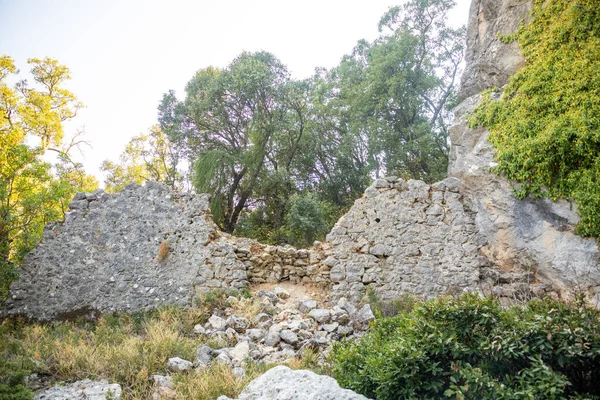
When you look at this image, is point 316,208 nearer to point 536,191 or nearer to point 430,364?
point 536,191

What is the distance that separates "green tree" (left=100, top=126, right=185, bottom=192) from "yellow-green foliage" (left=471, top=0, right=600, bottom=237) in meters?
13.4

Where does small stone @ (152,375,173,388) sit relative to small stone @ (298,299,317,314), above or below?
below

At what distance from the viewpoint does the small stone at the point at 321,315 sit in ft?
26.8

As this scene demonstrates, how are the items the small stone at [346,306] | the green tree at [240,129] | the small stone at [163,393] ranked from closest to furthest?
the small stone at [163,393]
the small stone at [346,306]
the green tree at [240,129]

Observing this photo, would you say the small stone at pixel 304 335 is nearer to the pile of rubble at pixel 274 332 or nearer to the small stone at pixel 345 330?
the pile of rubble at pixel 274 332

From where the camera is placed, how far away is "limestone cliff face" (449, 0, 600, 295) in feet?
25.4

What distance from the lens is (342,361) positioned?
493 centimetres

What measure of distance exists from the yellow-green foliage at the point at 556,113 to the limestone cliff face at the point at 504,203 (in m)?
0.30

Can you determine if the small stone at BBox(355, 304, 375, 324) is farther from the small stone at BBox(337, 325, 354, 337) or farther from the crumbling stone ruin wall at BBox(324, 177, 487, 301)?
the crumbling stone ruin wall at BBox(324, 177, 487, 301)

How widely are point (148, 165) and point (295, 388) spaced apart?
1810cm

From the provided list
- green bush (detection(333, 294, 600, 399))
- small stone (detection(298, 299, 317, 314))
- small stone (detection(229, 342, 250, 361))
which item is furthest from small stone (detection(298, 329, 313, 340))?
green bush (detection(333, 294, 600, 399))

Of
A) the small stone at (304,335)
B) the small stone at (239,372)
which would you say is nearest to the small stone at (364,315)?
the small stone at (304,335)

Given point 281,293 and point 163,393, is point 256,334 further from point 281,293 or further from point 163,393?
point 163,393

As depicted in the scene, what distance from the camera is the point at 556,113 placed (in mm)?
8148
